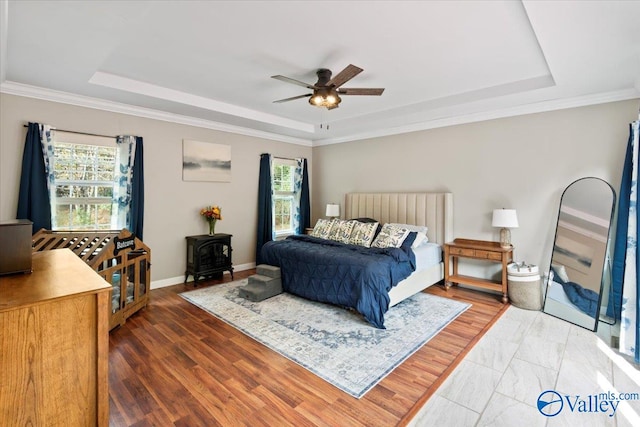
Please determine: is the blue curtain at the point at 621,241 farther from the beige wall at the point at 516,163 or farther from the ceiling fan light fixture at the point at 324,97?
the ceiling fan light fixture at the point at 324,97

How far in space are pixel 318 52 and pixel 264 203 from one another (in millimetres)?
3320

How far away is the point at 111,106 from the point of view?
13.2 feet

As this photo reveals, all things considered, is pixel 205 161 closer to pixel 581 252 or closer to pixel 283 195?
pixel 283 195

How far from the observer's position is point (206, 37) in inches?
104

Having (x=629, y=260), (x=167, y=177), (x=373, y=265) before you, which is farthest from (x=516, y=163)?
(x=167, y=177)

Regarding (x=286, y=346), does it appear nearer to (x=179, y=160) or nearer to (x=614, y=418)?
(x=614, y=418)

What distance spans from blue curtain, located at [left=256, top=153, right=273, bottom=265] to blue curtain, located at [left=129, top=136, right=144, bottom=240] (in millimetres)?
1999

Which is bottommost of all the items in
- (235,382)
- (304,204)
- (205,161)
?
(235,382)

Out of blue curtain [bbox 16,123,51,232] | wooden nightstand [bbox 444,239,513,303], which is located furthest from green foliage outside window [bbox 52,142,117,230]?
wooden nightstand [bbox 444,239,513,303]

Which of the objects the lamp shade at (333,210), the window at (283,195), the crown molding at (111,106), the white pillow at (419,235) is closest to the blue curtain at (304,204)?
the window at (283,195)

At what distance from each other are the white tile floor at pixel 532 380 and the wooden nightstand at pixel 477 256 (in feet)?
2.77

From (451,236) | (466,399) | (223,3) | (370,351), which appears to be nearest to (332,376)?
(370,351)

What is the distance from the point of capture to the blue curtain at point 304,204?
257 inches

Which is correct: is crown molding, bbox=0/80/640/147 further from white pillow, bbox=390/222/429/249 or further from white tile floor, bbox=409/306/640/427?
white tile floor, bbox=409/306/640/427
